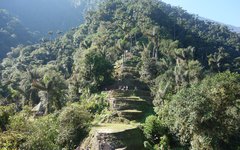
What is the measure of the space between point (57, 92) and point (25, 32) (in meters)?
137

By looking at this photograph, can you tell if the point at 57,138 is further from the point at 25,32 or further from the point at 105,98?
the point at 25,32

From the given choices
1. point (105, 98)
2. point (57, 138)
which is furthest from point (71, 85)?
point (57, 138)

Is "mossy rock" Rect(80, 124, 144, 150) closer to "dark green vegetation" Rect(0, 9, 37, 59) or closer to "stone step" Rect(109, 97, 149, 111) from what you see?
"stone step" Rect(109, 97, 149, 111)

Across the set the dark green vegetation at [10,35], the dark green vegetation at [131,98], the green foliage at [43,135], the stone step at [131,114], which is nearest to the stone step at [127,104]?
the dark green vegetation at [131,98]

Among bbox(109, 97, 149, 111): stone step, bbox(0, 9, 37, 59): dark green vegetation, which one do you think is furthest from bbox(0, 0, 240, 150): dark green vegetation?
bbox(0, 9, 37, 59): dark green vegetation

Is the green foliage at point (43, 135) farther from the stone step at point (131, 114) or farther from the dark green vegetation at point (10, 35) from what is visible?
the dark green vegetation at point (10, 35)

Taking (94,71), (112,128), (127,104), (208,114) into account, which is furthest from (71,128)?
(94,71)

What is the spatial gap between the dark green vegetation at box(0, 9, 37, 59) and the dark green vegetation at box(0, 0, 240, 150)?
54206mm

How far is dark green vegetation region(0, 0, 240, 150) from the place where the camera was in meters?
35.9

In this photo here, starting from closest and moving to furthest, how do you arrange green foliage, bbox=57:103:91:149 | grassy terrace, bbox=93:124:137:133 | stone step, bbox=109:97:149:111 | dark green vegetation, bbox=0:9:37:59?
1. grassy terrace, bbox=93:124:137:133
2. green foliage, bbox=57:103:91:149
3. stone step, bbox=109:97:149:111
4. dark green vegetation, bbox=0:9:37:59

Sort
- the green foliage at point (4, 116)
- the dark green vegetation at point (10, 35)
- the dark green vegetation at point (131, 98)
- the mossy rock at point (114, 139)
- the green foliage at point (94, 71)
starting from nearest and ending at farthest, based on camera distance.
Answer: the dark green vegetation at point (131, 98) < the mossy rock at point (114, 139) < the green foliage at point (4, 116) < the green foliage at point (94, 71) < the dark green vegetation at point (10, 35)

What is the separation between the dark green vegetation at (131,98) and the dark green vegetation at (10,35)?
54.2 meters

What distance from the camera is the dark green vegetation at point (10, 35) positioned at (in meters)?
158

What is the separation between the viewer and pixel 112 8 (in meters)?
125
